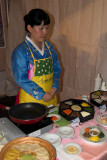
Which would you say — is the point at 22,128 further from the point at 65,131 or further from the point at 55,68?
the point at 55,68

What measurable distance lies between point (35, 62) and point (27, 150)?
0.86 m

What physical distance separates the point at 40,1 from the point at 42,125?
240cm

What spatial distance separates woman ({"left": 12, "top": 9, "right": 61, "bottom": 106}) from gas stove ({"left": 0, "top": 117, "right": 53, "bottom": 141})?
46cm

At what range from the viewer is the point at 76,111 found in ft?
4.53

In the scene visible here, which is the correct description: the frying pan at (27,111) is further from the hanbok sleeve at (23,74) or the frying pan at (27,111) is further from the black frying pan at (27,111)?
the hanbok sleeve at (23,74)

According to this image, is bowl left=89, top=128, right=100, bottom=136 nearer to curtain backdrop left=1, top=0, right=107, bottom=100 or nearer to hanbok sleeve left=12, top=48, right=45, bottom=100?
hanbok sleeve left=12, top=48, right=45, bottom=100

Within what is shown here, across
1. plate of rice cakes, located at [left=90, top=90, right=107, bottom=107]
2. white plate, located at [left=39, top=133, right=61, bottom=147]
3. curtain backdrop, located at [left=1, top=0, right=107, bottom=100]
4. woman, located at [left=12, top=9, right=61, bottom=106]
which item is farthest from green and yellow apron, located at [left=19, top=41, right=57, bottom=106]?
curtain backdrop, located at [left=1, top=0, right=107, bottom=100]

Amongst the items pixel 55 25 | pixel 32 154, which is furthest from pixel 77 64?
pixel 32 154

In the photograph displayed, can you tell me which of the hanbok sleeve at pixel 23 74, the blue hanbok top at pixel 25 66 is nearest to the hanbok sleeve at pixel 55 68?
the blue hanbok top at pixel 25 66

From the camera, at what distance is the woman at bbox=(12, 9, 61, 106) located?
59.6 inches

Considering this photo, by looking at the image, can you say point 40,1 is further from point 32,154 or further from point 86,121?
point 32,154

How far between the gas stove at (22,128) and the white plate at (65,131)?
0.31 ft

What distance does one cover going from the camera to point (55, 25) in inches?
111

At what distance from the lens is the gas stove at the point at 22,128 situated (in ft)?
3.40
